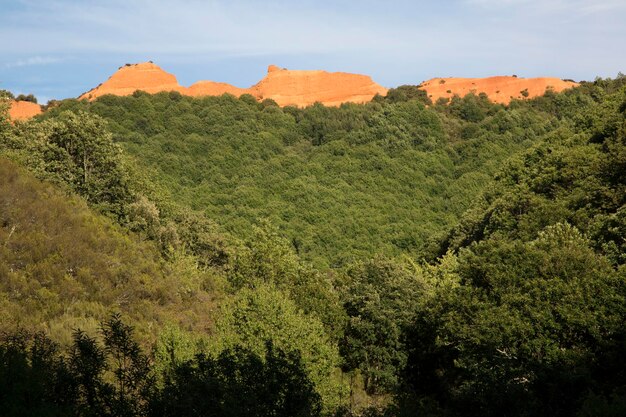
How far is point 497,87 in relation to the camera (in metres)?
130

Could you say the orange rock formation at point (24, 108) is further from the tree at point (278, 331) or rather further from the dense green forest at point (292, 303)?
the tree at point (278, 331)

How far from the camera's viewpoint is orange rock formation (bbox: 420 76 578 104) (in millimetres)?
124375

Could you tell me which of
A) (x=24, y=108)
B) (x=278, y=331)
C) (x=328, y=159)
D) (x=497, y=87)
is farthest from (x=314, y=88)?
(x=278, y=331)

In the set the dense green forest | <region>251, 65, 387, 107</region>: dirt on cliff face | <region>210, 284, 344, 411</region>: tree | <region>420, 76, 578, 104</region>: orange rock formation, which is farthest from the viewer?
<region>251, 65, 387, 107</region>: dirt on cliff face

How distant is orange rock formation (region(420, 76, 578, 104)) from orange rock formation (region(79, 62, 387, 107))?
13537 mm

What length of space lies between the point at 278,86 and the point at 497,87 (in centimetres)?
4860

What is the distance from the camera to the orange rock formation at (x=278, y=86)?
13262 cm

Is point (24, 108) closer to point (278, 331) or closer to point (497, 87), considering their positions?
point (497, 87)

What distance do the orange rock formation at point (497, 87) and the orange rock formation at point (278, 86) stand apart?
1354 centimetres

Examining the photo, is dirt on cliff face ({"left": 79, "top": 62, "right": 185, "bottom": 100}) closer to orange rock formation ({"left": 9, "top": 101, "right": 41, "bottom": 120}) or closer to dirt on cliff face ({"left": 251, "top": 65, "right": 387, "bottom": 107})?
orange rock formation ({"left": 9, "top": 101, "right": 41, "bottom": 120})

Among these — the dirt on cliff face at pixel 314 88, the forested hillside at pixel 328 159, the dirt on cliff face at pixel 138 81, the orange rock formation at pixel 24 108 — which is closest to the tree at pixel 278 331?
the forested hillside at pixel 328 159


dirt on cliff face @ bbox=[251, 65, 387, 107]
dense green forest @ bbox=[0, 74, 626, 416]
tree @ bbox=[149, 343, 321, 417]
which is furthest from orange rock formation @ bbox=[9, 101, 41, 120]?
tree @ bbox=[149, 343, 321, 417]

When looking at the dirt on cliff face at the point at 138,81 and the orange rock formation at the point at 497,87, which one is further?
the dirt on cliff face at the point at 138,81

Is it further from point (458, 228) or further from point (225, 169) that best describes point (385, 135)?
point (458, 228)
